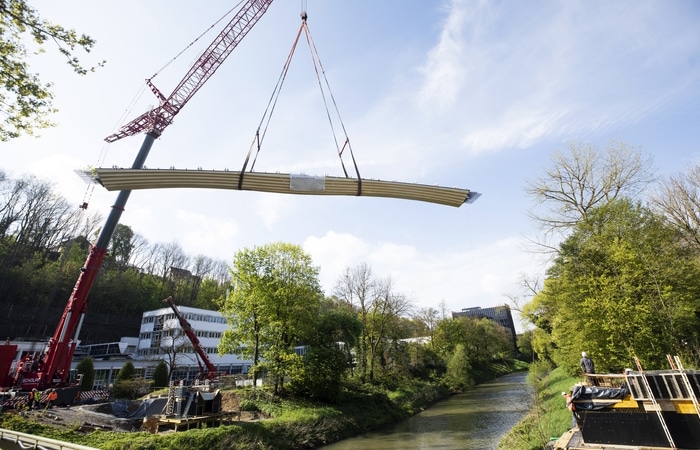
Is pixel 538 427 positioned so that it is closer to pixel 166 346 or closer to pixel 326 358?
pixel 326 358

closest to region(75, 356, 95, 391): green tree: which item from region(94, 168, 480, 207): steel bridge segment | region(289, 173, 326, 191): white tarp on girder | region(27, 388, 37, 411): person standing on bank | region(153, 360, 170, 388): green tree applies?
region(153, 360, 170, 388): green tree

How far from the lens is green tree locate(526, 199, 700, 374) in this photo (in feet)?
46.3

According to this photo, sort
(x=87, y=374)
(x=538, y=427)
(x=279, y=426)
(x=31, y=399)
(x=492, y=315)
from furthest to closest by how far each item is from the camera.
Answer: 1. (x=492, y=315)
2. (x=87, y=374)
3. (x=279, y=426)
4. (x=31, y=399)
5. (x=538, y=427)

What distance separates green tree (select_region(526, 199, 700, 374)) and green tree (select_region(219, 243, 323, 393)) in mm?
16156

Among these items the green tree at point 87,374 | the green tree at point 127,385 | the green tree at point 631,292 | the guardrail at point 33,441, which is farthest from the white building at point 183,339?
the green tree at point 631,292

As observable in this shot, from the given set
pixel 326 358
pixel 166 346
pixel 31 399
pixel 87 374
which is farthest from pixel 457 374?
pixel 31 399

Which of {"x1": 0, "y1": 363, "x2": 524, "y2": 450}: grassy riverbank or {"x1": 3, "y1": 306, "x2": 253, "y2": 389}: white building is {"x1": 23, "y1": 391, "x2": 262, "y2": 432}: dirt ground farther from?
{"x1": 3, "y1": 306, "x2": 253, "y2": 389}: white building

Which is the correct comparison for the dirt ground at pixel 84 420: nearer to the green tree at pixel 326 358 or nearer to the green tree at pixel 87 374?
the green tree at pixel 326 358

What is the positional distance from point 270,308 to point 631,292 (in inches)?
781

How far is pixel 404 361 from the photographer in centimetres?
3447

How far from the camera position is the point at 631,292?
1445 cm

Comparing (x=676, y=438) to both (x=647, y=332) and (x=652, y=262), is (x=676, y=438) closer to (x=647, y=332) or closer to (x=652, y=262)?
(x=647, y=332)

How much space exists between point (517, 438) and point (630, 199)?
13.2 m

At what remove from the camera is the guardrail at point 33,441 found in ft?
21.3
